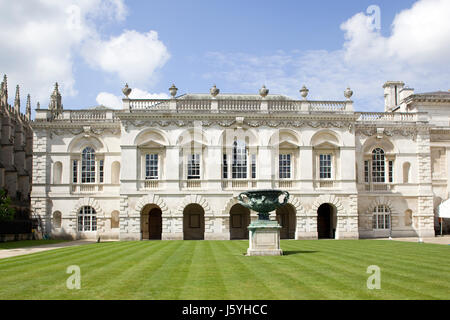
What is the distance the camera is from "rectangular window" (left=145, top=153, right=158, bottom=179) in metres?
38.3

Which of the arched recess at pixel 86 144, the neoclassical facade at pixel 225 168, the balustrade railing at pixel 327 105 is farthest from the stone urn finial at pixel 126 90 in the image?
the balustrade railing at pixel 327 105

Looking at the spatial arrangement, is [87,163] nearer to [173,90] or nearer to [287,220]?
[173,90]

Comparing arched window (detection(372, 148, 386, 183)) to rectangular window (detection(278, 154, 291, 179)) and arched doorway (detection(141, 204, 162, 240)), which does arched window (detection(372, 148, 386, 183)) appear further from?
arched doorway (detection(141, 204, 162, 240))

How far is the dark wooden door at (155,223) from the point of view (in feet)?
134

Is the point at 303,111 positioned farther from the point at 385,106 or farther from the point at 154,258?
the point at 154,258

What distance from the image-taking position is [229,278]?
535 inches

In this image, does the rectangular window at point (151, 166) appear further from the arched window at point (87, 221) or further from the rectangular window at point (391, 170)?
the rectangular window at point (391, 170)

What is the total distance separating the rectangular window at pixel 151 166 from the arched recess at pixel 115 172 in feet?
11.1

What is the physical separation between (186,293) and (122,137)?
Result: 27.9 metres

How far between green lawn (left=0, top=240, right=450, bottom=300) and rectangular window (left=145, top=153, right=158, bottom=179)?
737 inches

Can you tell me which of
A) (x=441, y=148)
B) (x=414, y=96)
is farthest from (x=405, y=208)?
(x=414, y=96)

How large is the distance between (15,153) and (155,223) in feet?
61.4

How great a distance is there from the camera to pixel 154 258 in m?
19.9

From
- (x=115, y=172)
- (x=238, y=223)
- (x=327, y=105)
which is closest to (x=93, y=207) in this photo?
(x=115, y=172)
